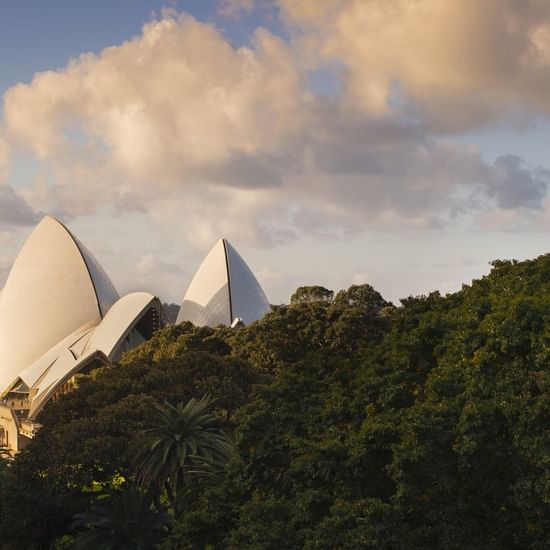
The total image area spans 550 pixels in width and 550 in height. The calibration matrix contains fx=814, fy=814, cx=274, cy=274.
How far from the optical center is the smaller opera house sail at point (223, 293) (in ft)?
164

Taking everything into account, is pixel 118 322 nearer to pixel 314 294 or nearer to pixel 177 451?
pixel 314 294

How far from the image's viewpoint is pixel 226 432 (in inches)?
673

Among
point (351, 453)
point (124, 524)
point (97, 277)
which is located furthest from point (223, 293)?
point (351, 453)

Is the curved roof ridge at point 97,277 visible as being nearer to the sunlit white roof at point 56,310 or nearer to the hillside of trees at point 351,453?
the sunlit white roof at point 56,310

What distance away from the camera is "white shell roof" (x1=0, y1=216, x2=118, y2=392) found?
48281 mm

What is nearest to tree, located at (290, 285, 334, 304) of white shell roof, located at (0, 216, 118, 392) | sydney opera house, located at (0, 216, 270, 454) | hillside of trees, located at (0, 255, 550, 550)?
sydney opera house, located at (0, 216, 270, 454)

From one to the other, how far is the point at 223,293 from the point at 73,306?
9.06m

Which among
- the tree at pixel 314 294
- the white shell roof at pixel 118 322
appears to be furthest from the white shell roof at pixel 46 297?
the tree at pixel 314 294

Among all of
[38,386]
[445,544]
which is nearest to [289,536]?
[445,544]

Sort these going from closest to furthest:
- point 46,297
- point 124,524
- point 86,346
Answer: point 124,524 < point 86,346 < point 46,297

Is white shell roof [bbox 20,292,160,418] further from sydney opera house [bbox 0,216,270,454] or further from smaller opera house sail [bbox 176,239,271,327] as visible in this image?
smaller opera house sail [bbox 176,239,271,327]

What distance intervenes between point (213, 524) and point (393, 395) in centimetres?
350

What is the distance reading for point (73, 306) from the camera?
4872 cm

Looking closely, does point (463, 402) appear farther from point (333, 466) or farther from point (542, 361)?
point (333, 466)
